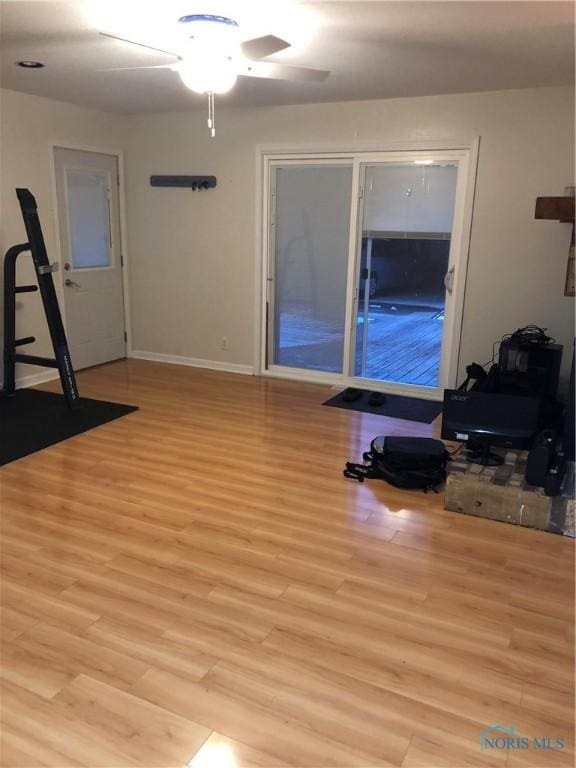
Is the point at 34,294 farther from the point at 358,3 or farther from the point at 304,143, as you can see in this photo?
the point at 358,3

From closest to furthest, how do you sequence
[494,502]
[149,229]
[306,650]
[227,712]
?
1. [227,712]
2. [306,650]
3. [494,502]
4. [149,229]

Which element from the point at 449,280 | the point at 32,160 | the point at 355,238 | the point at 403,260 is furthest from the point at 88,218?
the point at 449,280

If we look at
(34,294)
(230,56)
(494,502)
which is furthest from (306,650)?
(34,294)

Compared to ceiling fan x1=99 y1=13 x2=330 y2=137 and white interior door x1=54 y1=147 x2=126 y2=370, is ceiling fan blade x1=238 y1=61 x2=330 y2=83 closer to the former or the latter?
ceiling fan x1=99 y1=13 x2=330 y2=137

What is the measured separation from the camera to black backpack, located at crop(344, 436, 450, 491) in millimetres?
3439

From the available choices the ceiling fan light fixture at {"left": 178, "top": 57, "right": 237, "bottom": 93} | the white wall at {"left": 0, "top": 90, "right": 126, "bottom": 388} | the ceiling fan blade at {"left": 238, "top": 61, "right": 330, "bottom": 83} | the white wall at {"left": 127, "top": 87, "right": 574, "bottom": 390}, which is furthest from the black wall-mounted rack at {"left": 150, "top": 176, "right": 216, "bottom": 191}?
the ceiling fan light fixture at {"left": 178, "top": 57, "right": 237, "bottom": 93}

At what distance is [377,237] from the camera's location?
5.12 meters

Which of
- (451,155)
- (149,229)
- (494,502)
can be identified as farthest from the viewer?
(149,229)

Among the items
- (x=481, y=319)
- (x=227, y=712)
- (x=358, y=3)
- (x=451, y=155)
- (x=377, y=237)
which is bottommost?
(x=227, y=712)

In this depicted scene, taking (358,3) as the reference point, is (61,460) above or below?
below

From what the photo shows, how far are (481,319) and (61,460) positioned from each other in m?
3.29

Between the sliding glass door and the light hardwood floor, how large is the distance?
188 cm

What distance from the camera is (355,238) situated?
5160 millimetres

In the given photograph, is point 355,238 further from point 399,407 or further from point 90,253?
point 90,253
